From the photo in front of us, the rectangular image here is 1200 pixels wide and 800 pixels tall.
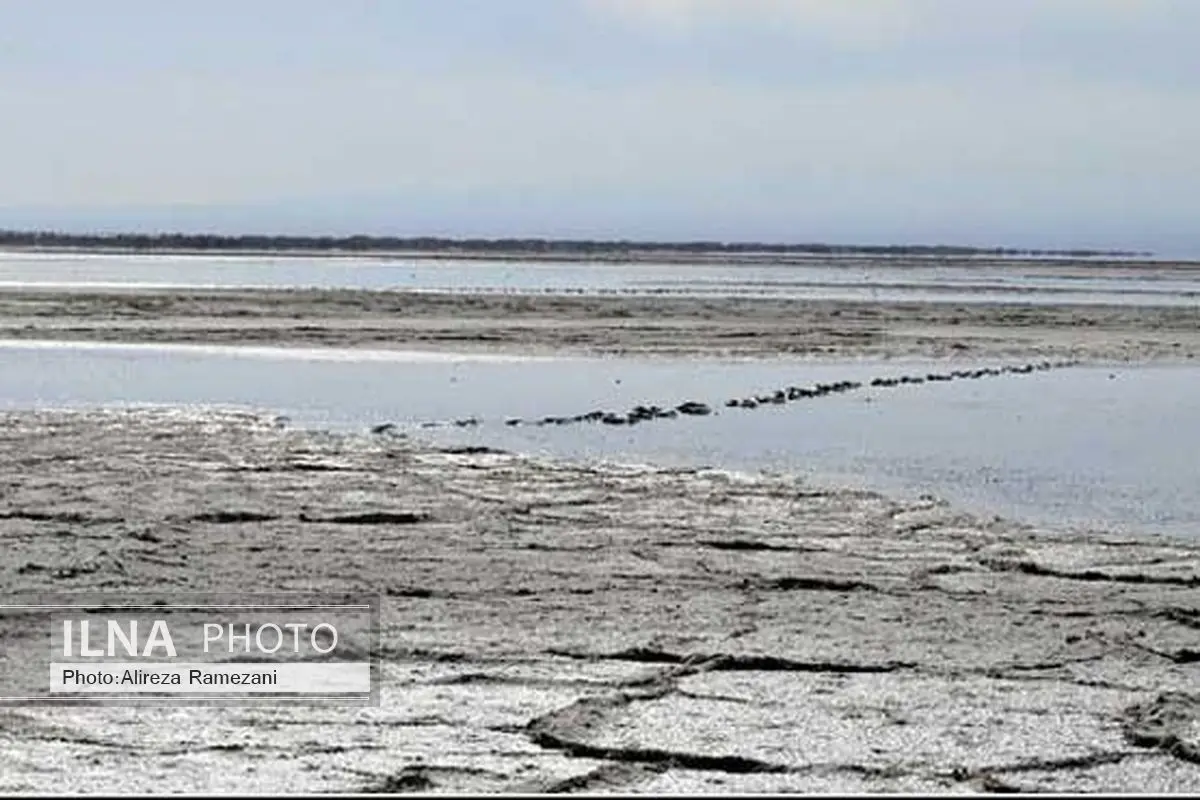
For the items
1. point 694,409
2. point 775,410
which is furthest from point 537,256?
point 694,409

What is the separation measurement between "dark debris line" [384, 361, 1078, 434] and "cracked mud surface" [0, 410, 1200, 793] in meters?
3.42

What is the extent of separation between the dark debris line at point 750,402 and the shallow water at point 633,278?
25.1 metres

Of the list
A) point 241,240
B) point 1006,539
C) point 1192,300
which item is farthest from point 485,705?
point 241,240

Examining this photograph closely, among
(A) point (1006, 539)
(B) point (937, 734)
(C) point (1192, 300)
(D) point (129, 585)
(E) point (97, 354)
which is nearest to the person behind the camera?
(B) point (937, 734)

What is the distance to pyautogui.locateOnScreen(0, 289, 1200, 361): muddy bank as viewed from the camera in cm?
3266

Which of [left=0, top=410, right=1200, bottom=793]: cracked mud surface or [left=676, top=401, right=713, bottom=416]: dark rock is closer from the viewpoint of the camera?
[left=0, top=410, right=1200, bottom=793]: cracked mud surface

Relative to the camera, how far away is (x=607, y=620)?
10.0m

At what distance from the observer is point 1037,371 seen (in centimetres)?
2792

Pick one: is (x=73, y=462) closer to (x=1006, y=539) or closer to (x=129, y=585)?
(x=129, y=585)

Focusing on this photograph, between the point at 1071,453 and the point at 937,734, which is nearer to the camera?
the point at 937,734

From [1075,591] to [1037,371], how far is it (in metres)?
17.2
